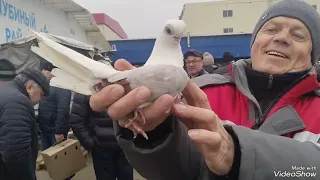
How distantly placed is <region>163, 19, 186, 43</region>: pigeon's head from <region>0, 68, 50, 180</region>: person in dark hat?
7.71ft

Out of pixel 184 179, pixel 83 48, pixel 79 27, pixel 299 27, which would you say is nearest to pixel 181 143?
pixel 184 179

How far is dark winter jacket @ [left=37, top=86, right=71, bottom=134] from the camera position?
17.8ft

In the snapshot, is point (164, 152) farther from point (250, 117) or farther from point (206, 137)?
point (250, 117)

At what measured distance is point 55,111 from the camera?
583 centimetres

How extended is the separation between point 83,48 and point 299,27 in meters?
5.59

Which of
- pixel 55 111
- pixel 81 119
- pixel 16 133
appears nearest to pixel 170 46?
pixel 16 133

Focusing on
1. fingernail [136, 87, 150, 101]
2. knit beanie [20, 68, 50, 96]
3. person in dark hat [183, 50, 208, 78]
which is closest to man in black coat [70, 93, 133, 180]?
knit beanie [20, 68, 50, 96]

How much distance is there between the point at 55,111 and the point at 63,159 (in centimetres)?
148

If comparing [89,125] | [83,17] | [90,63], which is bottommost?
[89,125]

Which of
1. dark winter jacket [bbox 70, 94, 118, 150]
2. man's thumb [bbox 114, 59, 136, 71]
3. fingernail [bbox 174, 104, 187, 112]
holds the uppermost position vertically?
man's thumb [bbox 114, 59, 136, 71]

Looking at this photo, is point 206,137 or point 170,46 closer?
point 206,137

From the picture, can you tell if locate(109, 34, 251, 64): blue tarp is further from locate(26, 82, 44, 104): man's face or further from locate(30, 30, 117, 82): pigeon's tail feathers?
locate(30, 30, 117, 82): pigeon's tail feathers

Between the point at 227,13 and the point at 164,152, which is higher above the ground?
the point at 164,152

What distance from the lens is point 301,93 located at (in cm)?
149
